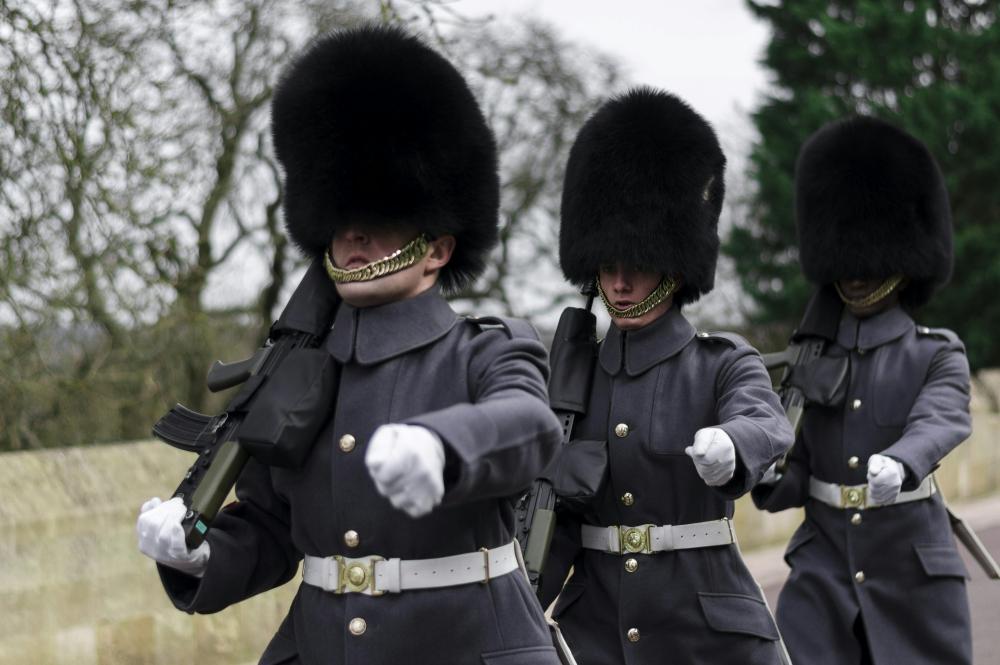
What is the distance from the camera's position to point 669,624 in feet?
15.8

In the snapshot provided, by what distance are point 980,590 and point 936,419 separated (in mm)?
4412

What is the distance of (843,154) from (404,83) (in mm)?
3777

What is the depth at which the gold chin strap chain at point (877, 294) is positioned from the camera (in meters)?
6.51

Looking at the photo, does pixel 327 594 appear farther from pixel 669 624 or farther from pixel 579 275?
pixel 579 275

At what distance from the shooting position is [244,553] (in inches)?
139

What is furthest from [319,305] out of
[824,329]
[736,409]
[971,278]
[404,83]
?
[971,278]

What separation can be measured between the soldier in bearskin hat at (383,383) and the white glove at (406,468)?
430 millimetres

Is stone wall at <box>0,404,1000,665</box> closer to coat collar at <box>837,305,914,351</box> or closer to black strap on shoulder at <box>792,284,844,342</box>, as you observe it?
black strap on shoulder at <box>792,284,844,342</box>

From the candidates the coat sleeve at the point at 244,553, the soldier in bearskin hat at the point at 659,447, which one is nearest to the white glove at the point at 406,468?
the coat sleeve at the point at 244,553

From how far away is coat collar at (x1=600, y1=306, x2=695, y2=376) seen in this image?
4992 millimetres

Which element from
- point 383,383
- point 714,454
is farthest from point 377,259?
point 714,454

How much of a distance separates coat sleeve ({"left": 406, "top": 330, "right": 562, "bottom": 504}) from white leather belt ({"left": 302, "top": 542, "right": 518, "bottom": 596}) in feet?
1.02

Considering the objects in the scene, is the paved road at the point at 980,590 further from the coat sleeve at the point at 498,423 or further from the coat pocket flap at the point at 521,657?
the coat sleeve at the point at 498,423

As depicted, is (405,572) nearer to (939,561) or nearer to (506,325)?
(506,325)
